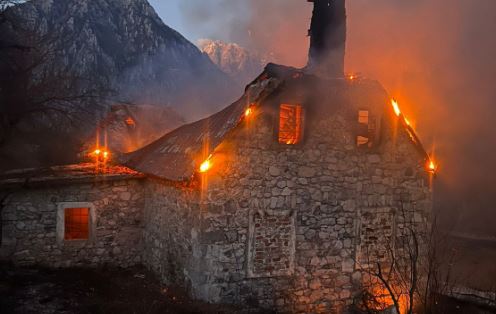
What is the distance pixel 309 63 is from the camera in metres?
11.8

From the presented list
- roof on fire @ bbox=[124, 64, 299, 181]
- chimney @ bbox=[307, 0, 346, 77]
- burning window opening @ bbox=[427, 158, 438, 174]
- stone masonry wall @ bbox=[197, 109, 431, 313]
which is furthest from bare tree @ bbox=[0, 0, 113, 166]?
burning window opening @ bbox=[427, 158, 438, 174]

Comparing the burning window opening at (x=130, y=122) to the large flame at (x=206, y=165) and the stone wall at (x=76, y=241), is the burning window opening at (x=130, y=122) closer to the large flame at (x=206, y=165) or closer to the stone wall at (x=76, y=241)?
the stone wall at (x=76, y=241)

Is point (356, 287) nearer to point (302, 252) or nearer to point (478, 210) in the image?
point (302, 252)

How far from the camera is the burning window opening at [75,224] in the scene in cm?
1212

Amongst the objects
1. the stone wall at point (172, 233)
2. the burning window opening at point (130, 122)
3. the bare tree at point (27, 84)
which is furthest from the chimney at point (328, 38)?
the burning window opening at point (130, 122)

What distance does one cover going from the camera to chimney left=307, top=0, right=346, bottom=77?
454 inches

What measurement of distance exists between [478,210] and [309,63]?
2387 cm

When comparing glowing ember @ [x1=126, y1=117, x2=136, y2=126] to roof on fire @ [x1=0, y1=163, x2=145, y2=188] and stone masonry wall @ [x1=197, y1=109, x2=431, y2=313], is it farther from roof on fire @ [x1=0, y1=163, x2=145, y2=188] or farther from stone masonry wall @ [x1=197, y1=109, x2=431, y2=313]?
stone masonry wall @ [x1=197, y1=109, x2=431, y2=313]

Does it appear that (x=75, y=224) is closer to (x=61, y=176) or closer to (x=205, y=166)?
(x=61, y=176)

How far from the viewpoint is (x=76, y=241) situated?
35.8ft

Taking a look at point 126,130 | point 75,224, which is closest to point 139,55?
point 126,130

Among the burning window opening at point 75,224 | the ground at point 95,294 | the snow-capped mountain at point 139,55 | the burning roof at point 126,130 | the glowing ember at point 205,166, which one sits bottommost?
the ground at point 95,294

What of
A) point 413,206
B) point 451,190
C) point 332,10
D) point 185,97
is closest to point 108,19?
point 185,97

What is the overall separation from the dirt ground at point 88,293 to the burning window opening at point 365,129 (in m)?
4.84
